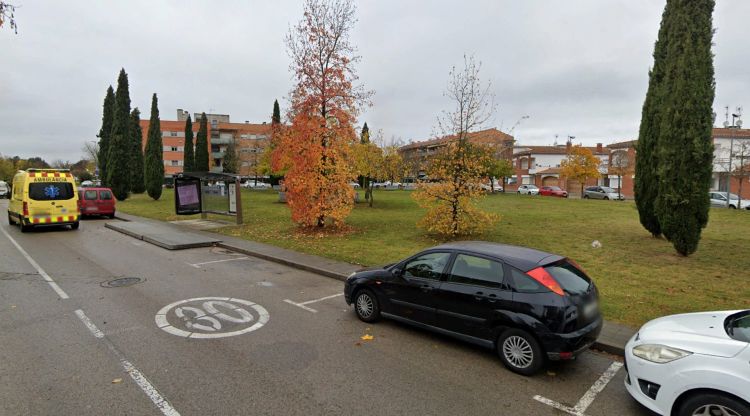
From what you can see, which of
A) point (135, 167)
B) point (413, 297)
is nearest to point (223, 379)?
point (413, 297)

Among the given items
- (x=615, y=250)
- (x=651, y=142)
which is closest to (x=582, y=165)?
(x=651, y=142)

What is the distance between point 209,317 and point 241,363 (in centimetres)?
180

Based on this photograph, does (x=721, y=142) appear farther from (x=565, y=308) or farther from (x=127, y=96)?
(x=127, y=96)

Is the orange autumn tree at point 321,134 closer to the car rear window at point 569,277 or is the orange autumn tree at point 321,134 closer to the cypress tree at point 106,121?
the car rear window at point 569,277

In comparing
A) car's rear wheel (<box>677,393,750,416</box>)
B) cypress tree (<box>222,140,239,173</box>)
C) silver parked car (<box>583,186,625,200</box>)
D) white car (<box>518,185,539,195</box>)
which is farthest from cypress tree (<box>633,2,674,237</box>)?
cypress tree (<box>222,140,239,173</box>)

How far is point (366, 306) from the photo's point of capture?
5926 millimetres

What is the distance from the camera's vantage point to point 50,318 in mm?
5809

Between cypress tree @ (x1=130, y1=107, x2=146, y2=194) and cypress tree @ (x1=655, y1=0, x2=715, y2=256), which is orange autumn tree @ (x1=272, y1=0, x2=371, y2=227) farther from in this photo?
cypress tree @ (x1=130, y1=107, x2=146, y2=194)

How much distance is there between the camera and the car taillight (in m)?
4.32

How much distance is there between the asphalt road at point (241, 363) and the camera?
3664mm

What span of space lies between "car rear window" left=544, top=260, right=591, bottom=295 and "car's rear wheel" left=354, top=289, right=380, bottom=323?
248cm

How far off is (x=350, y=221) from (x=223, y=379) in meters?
13.9

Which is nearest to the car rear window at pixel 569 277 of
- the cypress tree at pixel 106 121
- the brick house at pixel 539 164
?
the cypress tree at pixel 106 121

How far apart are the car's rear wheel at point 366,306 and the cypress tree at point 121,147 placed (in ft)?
112
